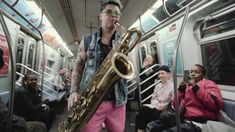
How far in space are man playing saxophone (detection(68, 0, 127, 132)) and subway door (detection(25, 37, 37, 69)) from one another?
390cm

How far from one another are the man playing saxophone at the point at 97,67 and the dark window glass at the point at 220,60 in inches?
85.9

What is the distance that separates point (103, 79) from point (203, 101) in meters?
1.60

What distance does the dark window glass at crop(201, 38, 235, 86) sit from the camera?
9.75 ft

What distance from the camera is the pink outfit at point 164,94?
3.45 m

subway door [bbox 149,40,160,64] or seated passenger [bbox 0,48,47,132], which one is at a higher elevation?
subway door [bbox 149,40,160,64]

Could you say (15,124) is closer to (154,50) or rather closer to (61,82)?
(154,50)

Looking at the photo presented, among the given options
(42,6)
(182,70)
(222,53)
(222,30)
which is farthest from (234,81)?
(42,6)

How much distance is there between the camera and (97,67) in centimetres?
163

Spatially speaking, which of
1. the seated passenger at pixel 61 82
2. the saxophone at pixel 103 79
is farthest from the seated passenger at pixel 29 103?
the seated passenger at pixel 61 82

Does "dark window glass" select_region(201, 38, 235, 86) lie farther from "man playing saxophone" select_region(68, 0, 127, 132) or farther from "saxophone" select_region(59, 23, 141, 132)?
"man playing saxophone" select_region(68, 0, 127, 132)

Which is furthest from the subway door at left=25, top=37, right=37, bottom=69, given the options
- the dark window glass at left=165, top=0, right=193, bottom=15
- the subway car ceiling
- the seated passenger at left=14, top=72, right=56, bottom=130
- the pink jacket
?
the pink jacket

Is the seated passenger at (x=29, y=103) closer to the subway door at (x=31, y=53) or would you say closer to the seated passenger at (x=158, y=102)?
the subway door at (x=31, y=53)

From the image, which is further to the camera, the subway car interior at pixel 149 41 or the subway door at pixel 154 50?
the subway door at pixel 154 50

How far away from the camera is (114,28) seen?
5.34 feet
